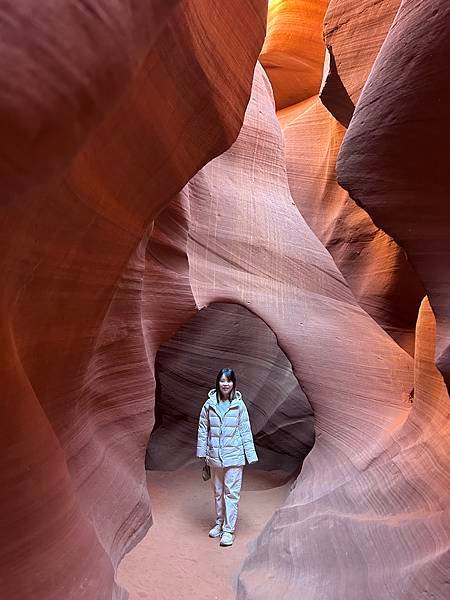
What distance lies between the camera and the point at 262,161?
21.1ft

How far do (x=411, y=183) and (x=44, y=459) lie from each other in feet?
6.87

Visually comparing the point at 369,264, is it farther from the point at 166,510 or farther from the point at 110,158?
the point at 110,158

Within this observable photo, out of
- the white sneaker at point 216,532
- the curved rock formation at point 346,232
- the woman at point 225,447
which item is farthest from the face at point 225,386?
the curved rock formation at point 346,232

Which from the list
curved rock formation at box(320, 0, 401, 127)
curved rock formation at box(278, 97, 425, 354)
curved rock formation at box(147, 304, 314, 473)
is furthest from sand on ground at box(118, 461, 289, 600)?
curved rock formation at box(320, 0, 401, 127)

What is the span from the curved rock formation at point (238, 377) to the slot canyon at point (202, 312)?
0.03 meters

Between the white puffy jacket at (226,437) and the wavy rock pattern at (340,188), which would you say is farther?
the wavy rock pattern at (340,188)

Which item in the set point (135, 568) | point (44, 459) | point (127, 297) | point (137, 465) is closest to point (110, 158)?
point (44, 459)

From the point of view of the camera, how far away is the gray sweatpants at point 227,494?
4801 millimetres

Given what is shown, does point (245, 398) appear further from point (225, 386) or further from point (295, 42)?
point (295, 42)

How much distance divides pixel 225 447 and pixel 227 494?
1.30 feet

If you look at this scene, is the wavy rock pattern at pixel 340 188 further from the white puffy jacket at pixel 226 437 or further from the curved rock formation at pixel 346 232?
the white puffy jacket at pixel 226 437

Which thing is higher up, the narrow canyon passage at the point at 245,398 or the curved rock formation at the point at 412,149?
the curved rock formation at the point at 412,149

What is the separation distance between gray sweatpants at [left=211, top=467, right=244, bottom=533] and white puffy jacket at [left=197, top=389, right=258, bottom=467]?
0.10m

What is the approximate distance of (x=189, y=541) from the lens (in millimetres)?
4695
